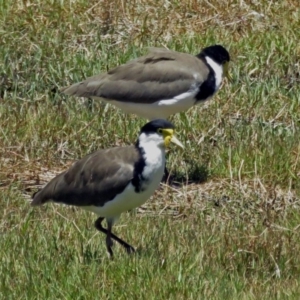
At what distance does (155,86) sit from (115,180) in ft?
7.15

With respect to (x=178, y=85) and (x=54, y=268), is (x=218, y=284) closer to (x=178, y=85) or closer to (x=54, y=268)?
(x=54, y=268)

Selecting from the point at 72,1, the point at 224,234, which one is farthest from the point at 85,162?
the point at 72,1

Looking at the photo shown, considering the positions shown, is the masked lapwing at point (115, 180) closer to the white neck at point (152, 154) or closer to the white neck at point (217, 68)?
the white neck at point (152, 154)

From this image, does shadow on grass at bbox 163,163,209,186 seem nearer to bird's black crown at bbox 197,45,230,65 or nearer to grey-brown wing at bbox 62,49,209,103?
grey-brown wing at bbox 62,49,209,103

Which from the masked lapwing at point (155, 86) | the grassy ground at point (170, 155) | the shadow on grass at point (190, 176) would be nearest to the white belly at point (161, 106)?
the masked lapwing at point (155, 86)

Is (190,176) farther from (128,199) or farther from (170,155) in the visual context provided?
(128,199)

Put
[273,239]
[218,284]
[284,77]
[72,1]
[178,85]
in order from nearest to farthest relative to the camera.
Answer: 1. [218,284]
2. [273,239]
3. [178,85]
4. [284,77]
5. [72,1]

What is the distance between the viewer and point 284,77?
10.7 meters

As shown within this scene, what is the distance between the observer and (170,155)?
9336mm

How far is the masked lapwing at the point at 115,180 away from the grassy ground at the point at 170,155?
0.74 ft

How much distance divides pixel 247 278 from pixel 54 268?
1.18 meters

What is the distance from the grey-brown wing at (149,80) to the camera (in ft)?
30.1

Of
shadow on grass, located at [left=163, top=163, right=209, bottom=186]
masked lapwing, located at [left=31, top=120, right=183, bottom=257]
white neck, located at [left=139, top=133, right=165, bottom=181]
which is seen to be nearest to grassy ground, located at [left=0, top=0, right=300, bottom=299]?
shadow on grass, located at [left=163, top=163, right=209, bottom=186]

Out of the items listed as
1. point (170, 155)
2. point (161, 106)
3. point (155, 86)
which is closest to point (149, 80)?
point (155, 86)
